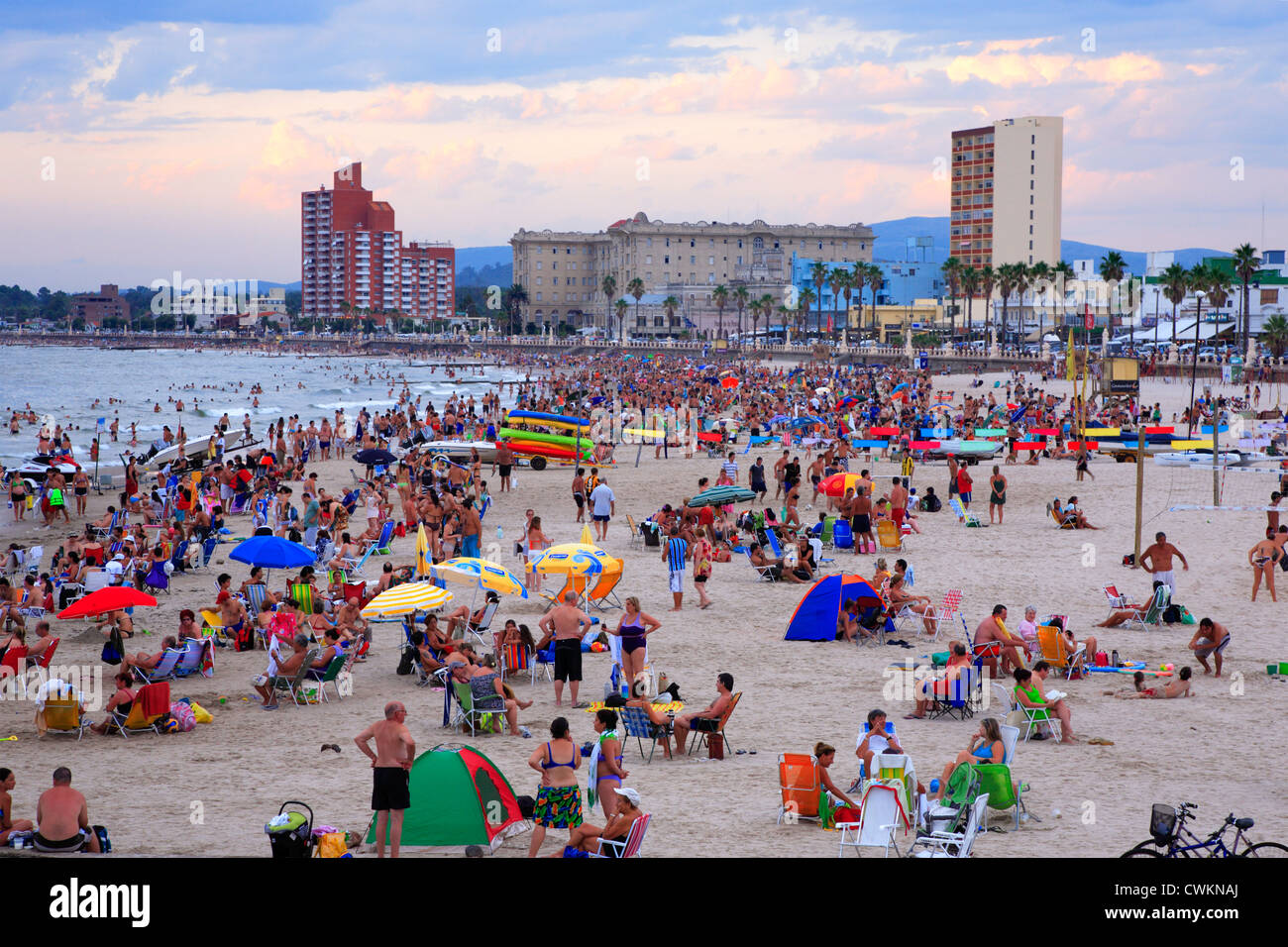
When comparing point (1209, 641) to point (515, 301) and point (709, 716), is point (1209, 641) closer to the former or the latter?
point (709, 716)

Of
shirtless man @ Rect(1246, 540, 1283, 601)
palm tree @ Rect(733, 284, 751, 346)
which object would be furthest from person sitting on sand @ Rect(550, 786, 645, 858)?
palm tree @ Rect(733, 284, 751, 346)

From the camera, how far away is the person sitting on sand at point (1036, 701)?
9.78 meters

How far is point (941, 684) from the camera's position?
1058 centimetres

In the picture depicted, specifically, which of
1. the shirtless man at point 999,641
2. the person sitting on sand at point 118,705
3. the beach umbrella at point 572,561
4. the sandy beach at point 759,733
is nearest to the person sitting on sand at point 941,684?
the sandy beach at point 759,733

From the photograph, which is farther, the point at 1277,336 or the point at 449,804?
the point at 1277,336

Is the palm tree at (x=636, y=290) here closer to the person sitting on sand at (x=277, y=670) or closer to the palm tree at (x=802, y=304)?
the palm tree at (x=802, y=304)

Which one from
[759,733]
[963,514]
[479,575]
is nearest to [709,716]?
[759,733]

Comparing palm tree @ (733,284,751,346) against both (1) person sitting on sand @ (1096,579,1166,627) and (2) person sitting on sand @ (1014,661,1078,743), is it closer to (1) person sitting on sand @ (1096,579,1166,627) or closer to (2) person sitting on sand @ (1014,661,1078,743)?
(1) person sitting on sand @ (1096,579,1166,627)

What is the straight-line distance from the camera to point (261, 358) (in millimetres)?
146750

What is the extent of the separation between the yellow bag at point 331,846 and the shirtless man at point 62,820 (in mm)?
1479

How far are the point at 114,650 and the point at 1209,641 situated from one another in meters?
10.6
